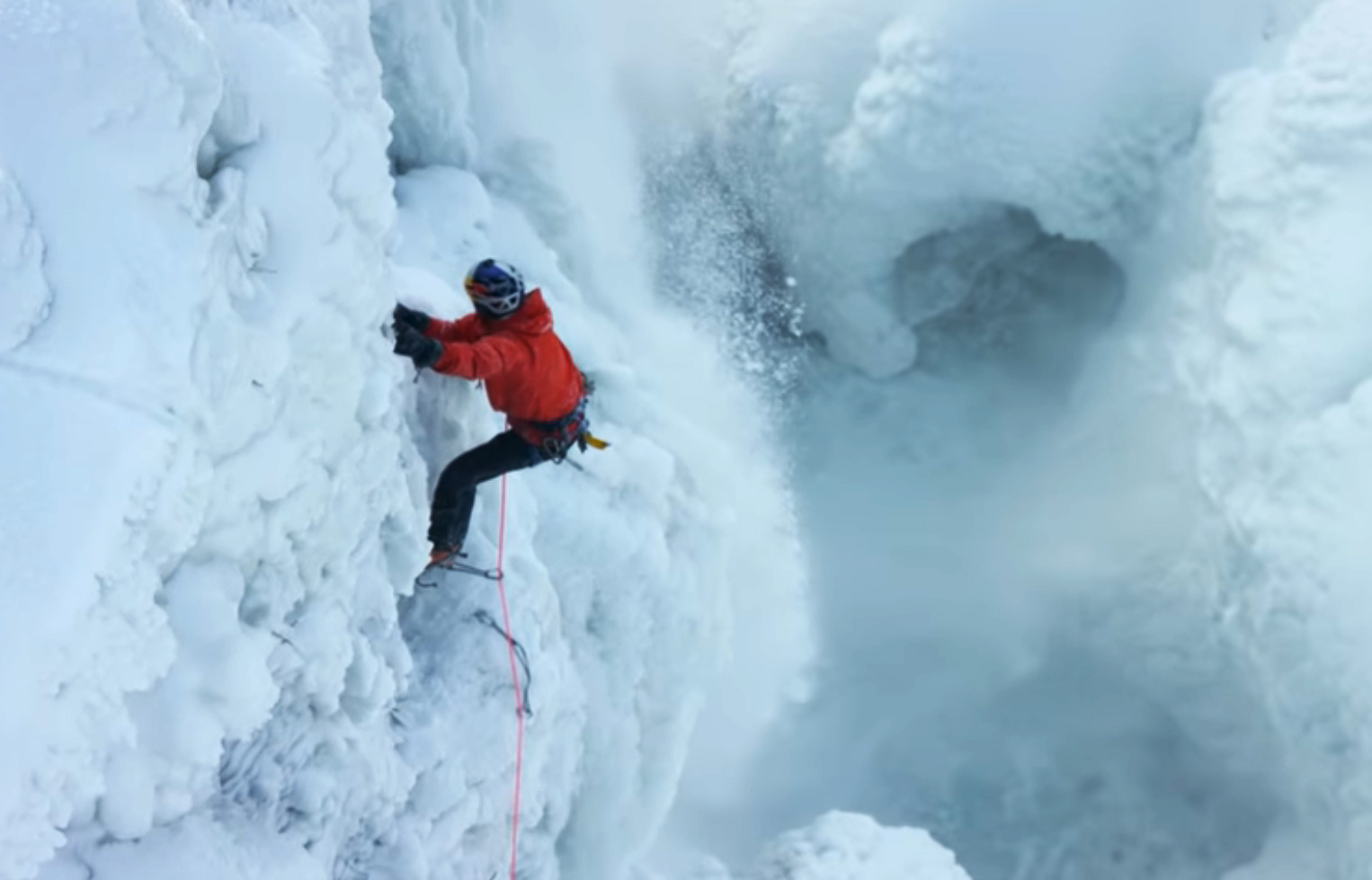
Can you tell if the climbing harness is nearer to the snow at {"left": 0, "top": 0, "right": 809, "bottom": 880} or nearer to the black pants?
the black pants

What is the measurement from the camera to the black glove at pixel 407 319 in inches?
131

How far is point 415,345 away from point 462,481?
0.62 m

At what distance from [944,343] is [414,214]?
5327 mm

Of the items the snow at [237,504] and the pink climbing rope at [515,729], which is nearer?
the snow at [237,504]

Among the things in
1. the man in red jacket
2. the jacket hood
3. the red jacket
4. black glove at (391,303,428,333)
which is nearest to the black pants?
the man in red jacket

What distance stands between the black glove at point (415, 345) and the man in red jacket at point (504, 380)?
10 cm

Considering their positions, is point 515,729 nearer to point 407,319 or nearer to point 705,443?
point 407,319

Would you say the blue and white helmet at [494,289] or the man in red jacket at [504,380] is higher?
the blue and white helmet at [494,289]

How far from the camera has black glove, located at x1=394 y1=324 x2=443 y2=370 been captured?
3291 millimetres

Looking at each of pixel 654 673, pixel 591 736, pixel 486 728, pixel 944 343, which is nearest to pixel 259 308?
pixel 486 728

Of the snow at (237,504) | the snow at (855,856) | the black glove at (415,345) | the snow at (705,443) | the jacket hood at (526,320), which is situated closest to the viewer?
the snow at (237,504)

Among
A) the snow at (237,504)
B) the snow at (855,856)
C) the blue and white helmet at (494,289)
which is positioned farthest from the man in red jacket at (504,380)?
the snow at (855,856)

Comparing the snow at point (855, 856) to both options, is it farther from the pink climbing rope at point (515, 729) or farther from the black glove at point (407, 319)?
the black glove at point (407, 319)

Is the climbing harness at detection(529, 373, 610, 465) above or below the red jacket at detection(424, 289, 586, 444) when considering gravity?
below
